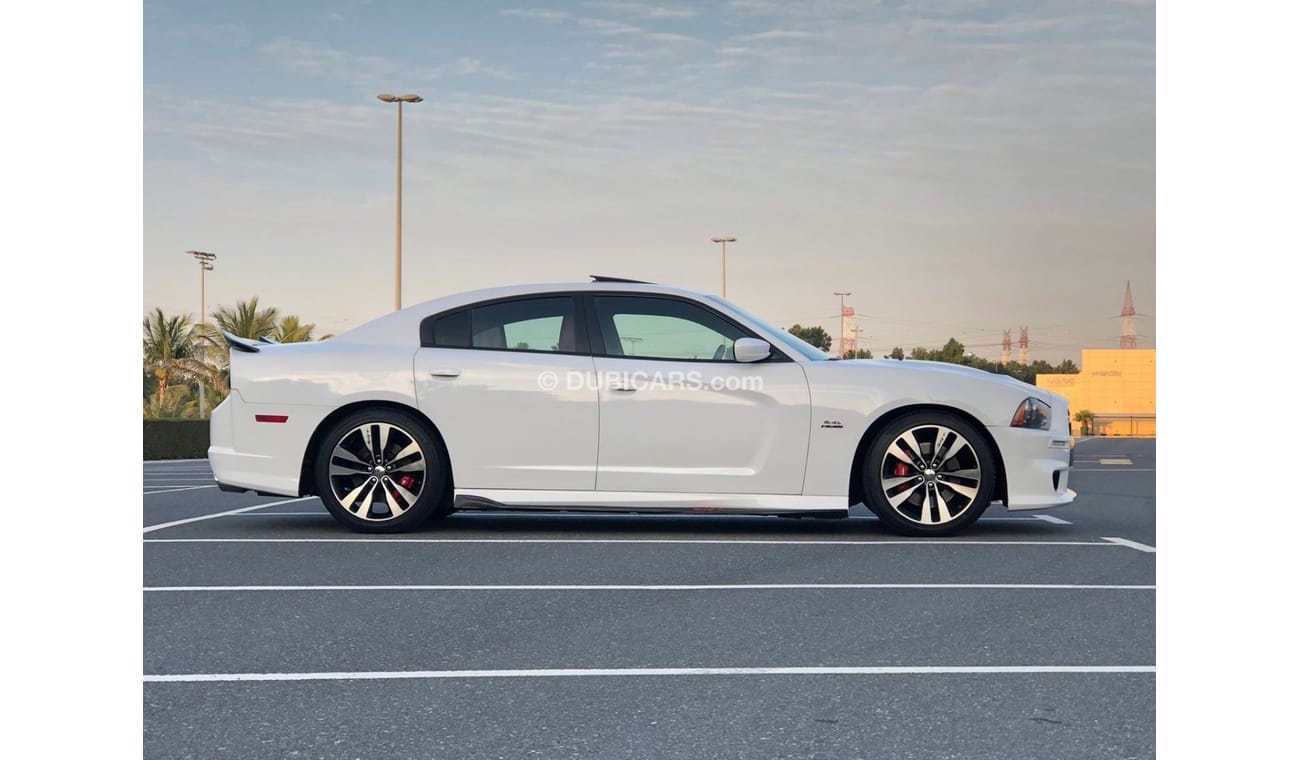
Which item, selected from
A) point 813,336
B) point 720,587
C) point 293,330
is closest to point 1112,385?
point 293,330

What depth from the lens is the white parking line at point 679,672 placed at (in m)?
4.50

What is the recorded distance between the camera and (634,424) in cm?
825

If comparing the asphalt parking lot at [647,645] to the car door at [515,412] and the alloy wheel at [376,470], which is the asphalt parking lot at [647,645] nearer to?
the alloy wheel at [376,470]

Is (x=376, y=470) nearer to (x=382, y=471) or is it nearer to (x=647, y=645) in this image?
(x=382, y=471)

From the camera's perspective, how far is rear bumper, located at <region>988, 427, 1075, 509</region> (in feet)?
27.1

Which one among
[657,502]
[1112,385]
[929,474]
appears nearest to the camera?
[657,502]

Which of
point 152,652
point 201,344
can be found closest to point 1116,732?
point 152,652

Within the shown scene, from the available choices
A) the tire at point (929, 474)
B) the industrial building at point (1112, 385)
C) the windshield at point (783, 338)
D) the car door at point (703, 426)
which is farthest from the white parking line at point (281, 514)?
the industrial building at point (1112, 385)

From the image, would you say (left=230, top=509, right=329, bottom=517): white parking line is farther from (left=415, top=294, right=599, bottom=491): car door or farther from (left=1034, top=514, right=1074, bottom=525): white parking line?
(left=1034, top=514, right=1074, bottom=525): white parking line

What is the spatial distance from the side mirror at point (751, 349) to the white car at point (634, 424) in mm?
17

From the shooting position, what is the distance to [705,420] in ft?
27.0

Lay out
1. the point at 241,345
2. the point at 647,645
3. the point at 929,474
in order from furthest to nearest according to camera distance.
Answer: the point at 241,345
the point at 929,474
the point at 647,645

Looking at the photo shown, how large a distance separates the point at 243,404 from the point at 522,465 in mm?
1865

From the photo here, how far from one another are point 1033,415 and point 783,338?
5.32 ft
